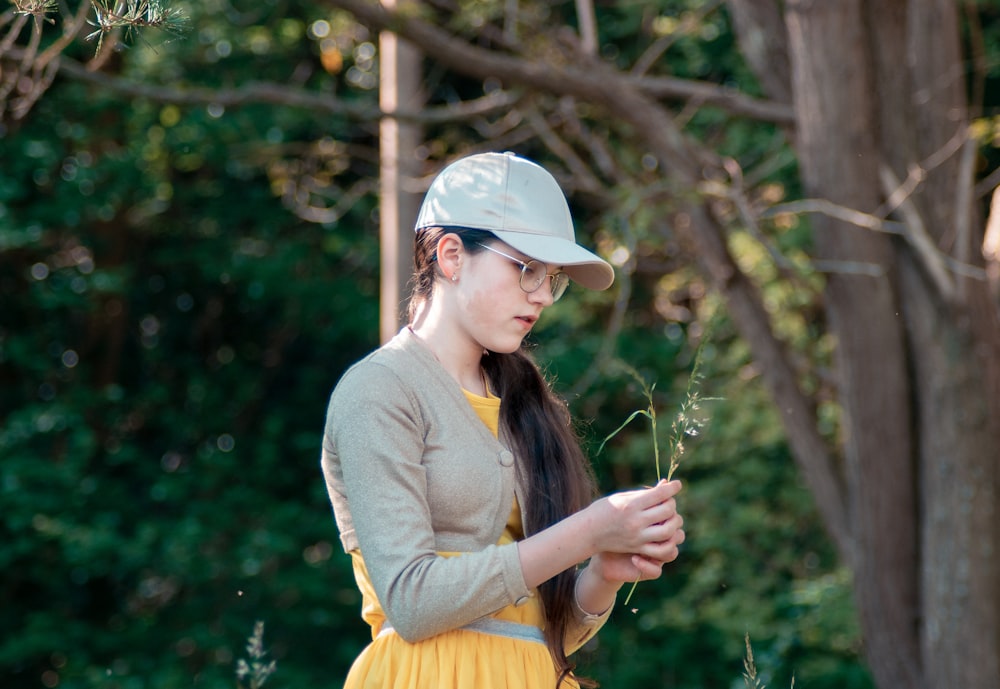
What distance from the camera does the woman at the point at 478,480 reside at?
4.73 feet

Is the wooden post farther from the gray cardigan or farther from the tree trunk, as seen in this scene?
the gray cardigan

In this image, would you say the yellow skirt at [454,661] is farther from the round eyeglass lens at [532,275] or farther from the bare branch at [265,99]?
the bare branch at [265,99]

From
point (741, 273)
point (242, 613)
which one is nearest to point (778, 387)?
point (741, 273)

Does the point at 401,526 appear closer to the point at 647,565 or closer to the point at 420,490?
the point at 420,490

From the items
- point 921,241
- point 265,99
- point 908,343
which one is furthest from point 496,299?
point 265,99

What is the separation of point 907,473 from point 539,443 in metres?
2.94

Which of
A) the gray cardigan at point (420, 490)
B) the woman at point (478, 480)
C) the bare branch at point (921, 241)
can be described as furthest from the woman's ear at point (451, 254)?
the bare branch at point (921, 241)

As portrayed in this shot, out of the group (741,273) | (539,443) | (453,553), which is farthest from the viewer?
(741,273)

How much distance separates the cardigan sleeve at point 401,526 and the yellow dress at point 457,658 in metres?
0.06

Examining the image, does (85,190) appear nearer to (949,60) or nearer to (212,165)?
(212,165)

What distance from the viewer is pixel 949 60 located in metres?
4.30

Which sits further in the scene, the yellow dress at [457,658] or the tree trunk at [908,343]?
the tree trunk at [908,343]

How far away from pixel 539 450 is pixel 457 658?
312 millimetres

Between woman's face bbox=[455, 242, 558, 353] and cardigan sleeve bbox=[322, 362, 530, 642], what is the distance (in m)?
0.14
